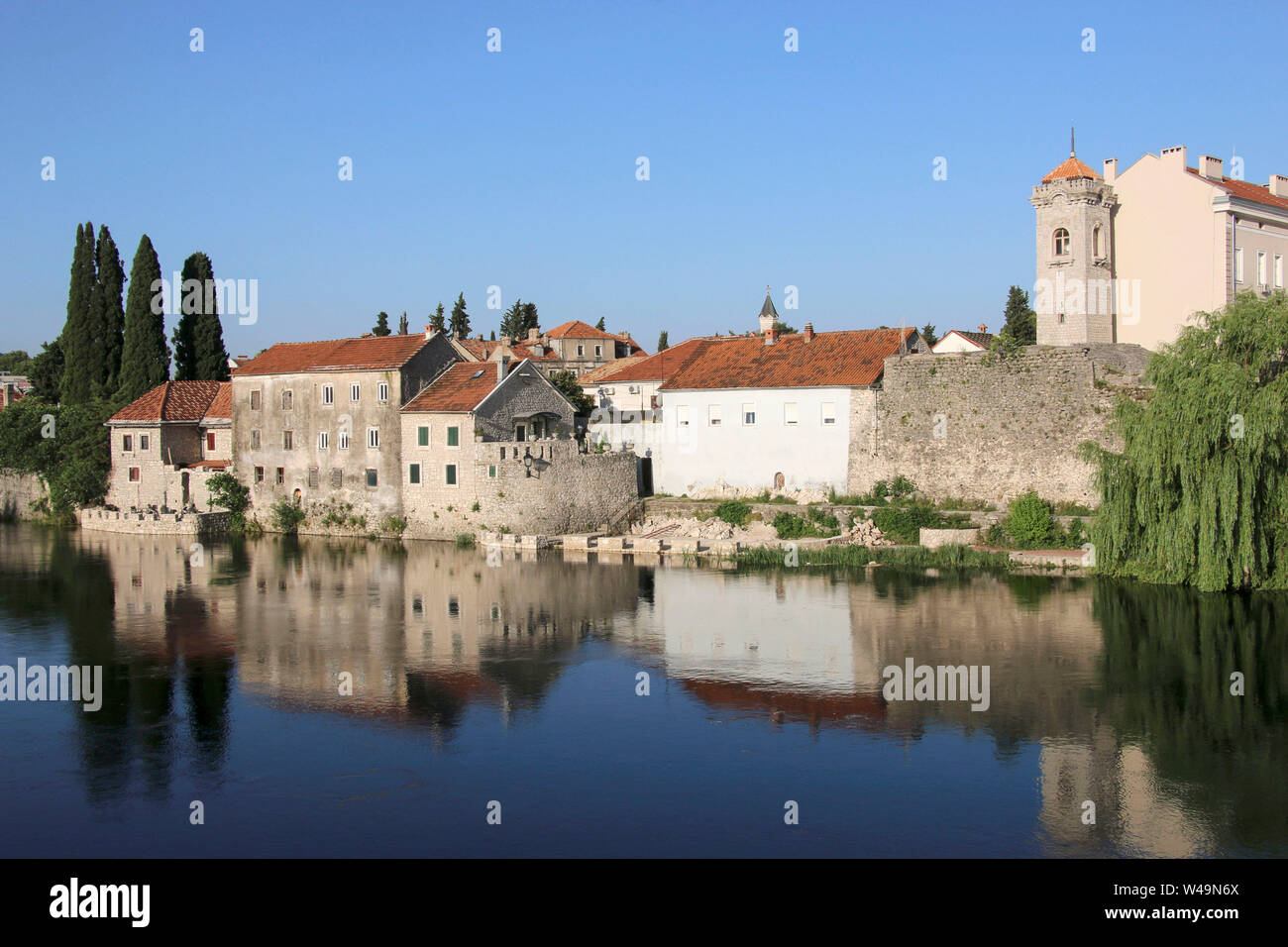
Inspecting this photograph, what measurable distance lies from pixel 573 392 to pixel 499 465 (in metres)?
12.1

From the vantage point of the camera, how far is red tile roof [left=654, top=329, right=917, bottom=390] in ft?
132

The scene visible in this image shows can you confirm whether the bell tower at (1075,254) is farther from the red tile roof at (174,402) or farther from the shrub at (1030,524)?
the red tile roof at (174,402)

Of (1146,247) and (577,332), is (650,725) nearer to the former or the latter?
(1146,247)

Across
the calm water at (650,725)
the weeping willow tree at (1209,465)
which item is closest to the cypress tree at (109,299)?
the calm water at (650,725)

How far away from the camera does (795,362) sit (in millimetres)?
41906

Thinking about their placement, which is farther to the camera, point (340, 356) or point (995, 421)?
point (340, 356)

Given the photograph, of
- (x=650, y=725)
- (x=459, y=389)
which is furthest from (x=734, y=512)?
(x=650, y=725)

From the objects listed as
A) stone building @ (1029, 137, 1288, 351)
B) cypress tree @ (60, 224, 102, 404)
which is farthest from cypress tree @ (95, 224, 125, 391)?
stone building @ (1029, 137, 1288, 351)

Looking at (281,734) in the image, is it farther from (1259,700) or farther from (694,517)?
(694,517)

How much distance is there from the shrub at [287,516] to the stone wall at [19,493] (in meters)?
13.9

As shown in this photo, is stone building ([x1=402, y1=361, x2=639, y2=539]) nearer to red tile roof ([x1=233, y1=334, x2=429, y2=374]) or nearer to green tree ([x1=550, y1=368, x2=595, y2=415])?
red tile roof ([x1=233, y1=334, x2=429, y2=374])

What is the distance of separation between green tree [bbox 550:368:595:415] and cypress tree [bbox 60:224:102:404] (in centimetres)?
2270

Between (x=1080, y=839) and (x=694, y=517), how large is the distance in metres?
26.4

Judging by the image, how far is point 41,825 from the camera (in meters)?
14.3
